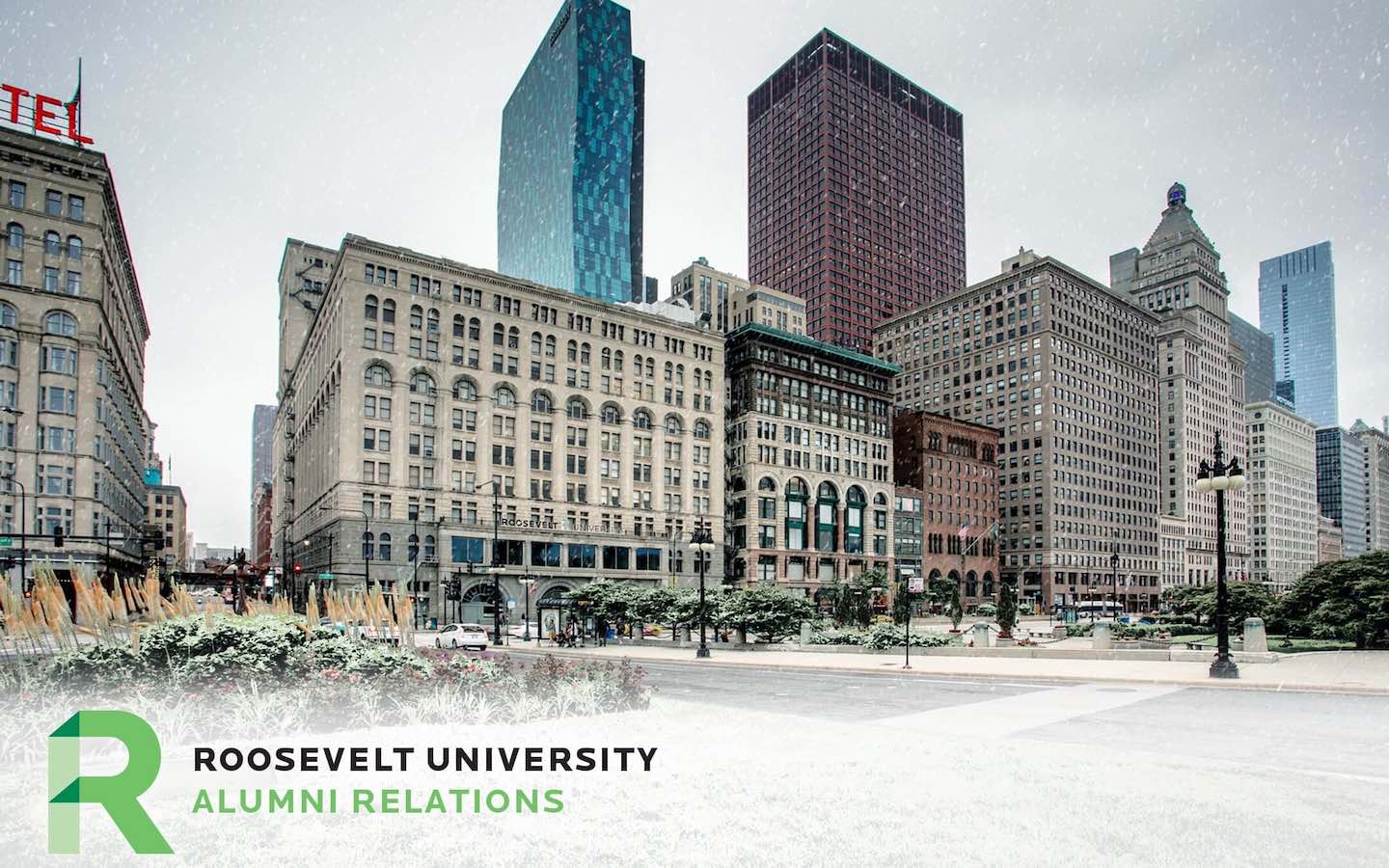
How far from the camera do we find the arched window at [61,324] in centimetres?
7289

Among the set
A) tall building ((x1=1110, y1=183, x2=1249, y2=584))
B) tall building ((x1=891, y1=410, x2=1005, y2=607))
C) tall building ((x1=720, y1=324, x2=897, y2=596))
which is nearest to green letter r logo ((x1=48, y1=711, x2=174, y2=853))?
tall building ((x1=720, y1=324, x2=897, y2=596))

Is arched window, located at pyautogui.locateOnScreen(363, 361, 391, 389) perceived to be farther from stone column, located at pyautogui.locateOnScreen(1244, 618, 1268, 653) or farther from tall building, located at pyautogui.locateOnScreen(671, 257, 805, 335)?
tall building, located at pyautogui.locateOnScreen(671, 257, 805, 335)

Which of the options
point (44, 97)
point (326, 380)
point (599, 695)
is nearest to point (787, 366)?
point (326, 380)

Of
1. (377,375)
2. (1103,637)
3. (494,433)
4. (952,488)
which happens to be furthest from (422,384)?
(952,488)

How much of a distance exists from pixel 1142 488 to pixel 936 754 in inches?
6909

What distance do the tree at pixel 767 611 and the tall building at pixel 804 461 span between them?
59.6m

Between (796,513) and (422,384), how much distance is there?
49305 millimetres

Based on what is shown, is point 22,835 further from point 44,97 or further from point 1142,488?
point 1142,488

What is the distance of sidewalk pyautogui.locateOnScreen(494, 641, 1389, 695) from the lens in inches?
901

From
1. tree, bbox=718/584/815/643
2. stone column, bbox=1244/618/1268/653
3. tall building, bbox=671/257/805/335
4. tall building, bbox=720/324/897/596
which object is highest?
tall building, bbox=671/257/805/335

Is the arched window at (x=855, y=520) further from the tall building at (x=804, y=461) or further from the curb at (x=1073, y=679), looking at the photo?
the curb at (x=1073, y=679)

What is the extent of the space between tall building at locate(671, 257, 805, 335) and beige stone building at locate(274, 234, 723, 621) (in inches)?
2844

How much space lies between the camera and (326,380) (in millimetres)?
90250

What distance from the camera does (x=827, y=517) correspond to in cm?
11675
